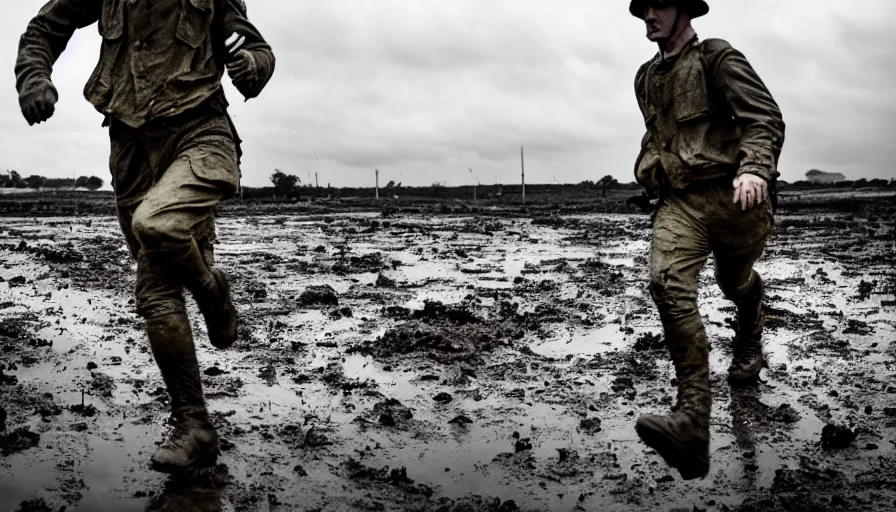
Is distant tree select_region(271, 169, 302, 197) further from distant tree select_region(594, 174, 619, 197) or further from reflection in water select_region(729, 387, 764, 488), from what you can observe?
reflection in water select_region(729, 387, 764, 488)

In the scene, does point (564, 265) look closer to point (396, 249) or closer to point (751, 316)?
point (396, 249)

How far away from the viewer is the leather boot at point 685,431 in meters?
3.73

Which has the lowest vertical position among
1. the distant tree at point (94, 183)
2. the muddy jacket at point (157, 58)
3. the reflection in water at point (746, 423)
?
the reflection in water at point (746, 423)

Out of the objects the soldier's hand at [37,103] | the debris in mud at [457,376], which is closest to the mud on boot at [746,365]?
the debris in mud at [457,376]

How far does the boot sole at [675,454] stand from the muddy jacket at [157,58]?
2.52m

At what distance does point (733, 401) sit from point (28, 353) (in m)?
4.79

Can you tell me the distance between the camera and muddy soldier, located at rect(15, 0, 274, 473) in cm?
401

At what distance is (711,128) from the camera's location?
4473 mm

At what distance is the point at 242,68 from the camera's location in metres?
4.16

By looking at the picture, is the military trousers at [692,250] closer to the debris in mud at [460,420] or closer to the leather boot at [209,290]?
the debris in mud at [460,420]

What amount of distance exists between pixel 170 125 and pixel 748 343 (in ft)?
12.5

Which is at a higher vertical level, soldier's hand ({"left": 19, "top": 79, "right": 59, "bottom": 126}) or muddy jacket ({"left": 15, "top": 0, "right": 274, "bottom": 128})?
muddy jacket ({"left": 15, "top": 0, "right": 274, "bottom": 128})

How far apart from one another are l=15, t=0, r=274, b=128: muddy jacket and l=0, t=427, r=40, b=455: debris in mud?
64.1 inches

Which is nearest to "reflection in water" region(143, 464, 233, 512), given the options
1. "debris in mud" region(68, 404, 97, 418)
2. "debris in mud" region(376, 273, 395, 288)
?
"debris in mud" region(68, 404, 97, 418)
